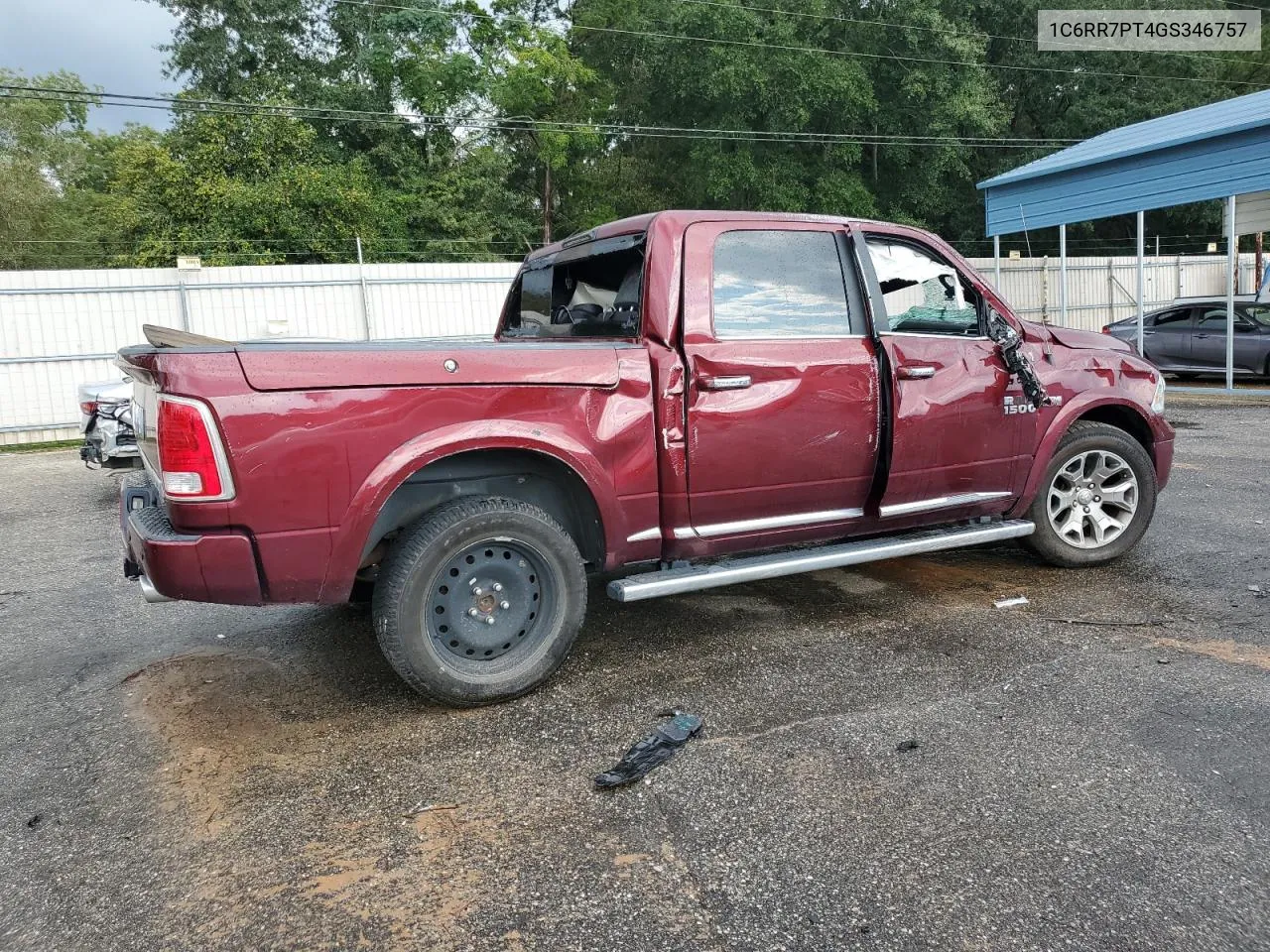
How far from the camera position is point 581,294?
4684 mm

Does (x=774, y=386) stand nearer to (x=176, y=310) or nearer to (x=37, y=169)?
(x=176, y=310)

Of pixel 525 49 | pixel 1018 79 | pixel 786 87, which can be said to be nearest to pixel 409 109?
pixel 525 49

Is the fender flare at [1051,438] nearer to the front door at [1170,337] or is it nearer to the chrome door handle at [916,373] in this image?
the chrome door handle at [916,373]

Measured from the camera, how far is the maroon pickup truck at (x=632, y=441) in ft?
10.6

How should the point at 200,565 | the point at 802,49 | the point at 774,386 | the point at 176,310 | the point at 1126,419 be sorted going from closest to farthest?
the point at 200,565 < the point at 774,386 < the point at 1126,419 < the point at 176,310 < the point at 802,49

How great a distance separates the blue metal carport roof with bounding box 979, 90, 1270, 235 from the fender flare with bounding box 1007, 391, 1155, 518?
36.5 ft

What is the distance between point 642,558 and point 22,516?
6928 millimetres

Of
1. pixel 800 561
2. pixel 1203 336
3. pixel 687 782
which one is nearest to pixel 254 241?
pixel 1203 336

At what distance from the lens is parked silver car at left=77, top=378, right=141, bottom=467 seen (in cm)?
818

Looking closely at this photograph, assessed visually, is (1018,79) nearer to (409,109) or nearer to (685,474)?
(409,109)

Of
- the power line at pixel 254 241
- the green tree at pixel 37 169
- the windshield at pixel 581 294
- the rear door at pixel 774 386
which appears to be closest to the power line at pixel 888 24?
the power line at pixel 254 241

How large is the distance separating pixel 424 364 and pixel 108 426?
6.45 meters

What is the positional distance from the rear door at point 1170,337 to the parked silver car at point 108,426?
52.3 feet

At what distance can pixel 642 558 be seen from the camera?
13.2 ft
